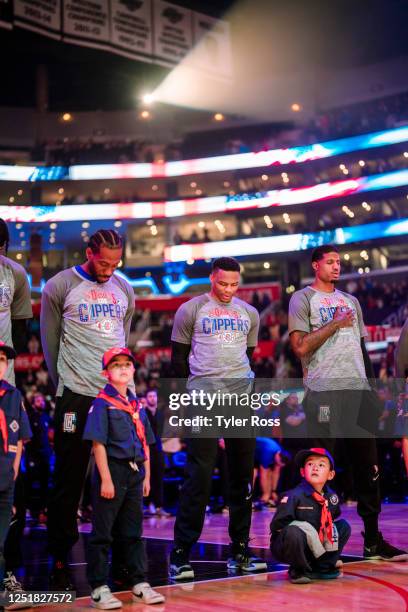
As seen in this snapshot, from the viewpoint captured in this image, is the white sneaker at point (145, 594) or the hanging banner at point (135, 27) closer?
the white sneaker at point (145, 594)

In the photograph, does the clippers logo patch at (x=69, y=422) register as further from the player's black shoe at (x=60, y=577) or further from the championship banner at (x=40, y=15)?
the championship banner at (x=40, y=15)

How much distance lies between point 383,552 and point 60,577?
7.84 ft

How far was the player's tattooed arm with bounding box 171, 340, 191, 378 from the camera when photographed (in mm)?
6340

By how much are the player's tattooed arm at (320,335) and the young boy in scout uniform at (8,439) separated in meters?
2.31

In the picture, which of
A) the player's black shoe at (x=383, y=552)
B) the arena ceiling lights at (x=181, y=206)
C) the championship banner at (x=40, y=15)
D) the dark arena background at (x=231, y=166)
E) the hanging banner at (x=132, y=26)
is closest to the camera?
the player's black shoe at (x=383, y=552)

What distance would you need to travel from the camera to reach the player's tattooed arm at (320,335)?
6266 millimetres

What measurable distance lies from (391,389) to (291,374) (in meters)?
21.6

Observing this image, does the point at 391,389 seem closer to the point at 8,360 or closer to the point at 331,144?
the point at 8,360

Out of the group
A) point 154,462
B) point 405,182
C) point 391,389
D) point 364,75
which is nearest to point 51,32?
point 154,462

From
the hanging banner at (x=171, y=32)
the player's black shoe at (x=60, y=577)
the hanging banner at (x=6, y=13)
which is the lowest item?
the player's black shoe at (x=60, y=577)

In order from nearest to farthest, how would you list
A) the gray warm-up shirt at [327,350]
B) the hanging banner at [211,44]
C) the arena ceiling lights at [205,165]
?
the gray warm-up shirt at [327,350] → the hanging banner at [211,44] → the arena ceiling lights at [205,165]

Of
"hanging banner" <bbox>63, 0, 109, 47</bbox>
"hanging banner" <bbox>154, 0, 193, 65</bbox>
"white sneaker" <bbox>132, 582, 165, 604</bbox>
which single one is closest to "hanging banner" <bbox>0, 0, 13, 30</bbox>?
"hanging banner" <bbox>63, 0, 109, 47</bbox>

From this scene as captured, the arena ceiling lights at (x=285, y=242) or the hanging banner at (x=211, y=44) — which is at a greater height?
the arena ceiling lights at (x=285, y=242)

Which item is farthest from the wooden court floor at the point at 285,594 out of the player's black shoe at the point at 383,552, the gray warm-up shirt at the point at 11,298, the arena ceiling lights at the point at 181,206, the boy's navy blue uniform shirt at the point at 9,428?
the arena ceiling lights at the point at 181,206
